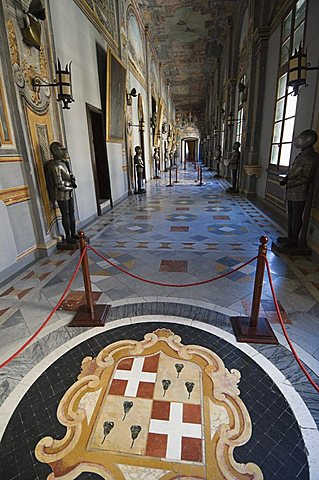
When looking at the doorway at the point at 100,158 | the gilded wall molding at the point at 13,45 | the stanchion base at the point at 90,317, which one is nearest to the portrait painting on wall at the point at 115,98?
the doorway at the point at 100,158

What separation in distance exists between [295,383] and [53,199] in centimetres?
391

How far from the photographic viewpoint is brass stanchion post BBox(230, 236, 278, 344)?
2096mm

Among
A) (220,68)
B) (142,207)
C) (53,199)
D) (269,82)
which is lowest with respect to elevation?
(142,207)

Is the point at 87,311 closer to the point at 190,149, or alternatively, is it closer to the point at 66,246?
the point at 66,246

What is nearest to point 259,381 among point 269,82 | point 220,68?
point 269,82

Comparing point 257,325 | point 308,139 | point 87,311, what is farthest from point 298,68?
point 87,311

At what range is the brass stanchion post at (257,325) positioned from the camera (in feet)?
6.88

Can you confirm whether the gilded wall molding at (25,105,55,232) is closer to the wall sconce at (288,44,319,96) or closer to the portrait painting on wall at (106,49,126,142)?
the portrait painting on wall at (106,49,126,142)

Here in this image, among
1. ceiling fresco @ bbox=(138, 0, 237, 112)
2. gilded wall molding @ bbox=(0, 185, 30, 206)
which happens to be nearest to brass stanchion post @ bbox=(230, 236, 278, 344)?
gilded wall molding @ bbox=(0, 185, 30, 206)

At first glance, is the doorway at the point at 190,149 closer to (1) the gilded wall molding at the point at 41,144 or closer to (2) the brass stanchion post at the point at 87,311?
(1) the gilded wall molding at the point at 41,144

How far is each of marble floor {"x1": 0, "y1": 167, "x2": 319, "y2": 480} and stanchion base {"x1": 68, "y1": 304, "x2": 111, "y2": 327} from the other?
0.06m

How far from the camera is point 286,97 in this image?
18.6ft

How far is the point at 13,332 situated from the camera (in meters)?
2.40

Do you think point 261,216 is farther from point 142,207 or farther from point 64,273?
point 64,273
